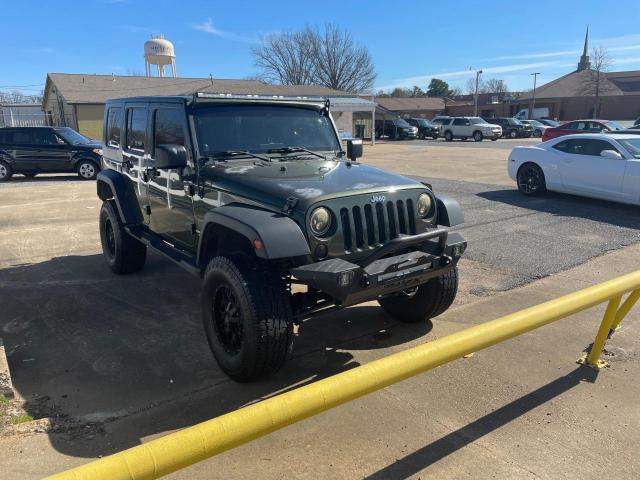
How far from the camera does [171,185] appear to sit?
4.71 m

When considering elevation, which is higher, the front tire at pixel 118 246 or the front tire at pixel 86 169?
the front tire at pixel 86 169

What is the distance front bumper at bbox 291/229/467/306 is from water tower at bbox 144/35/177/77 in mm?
46896

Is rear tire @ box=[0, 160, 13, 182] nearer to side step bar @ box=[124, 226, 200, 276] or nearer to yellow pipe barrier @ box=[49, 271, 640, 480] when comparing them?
side step bar @ box=[124, 226, 200, 276]

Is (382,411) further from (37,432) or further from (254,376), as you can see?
(37,432)

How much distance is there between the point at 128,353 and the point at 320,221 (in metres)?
2.06

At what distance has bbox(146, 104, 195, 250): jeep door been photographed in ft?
14.5

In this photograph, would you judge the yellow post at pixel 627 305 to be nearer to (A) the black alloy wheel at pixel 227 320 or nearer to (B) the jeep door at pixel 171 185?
(A) the black alloy wheel at pixel 227 320

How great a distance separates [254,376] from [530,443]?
1787mm

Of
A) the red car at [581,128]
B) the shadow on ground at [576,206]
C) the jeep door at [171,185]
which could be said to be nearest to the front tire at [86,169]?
the shadow on ground at [576,206]

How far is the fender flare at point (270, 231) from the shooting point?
3.15 meters

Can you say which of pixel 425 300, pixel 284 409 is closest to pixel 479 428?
pixel 425 300

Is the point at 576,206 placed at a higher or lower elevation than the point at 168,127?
lower

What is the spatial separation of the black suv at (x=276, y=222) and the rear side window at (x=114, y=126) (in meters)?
0.78

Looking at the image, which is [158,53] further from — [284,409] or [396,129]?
[284,409]
